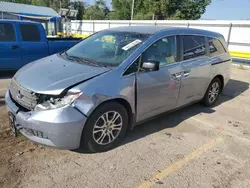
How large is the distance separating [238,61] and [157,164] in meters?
10.5

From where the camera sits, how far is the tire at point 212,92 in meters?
5.16

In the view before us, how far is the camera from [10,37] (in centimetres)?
693

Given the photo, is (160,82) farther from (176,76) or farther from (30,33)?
(30,33)

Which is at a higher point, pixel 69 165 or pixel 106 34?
pixel 106 34

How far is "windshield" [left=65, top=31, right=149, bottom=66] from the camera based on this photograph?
351 centimetres

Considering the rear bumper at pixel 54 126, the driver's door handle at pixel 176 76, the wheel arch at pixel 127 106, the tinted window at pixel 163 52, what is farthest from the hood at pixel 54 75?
the driver's door handle at pixel 176 76

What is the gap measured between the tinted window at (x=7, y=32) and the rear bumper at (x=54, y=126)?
4760 mm

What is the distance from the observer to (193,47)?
4449 mm

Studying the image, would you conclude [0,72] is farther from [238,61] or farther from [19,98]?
[238,61]

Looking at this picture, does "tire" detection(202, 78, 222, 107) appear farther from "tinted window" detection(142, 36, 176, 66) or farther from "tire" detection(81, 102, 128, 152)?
"tire" detection(81, 102, 128, 152)

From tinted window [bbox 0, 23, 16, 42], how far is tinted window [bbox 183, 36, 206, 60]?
17.0 ft

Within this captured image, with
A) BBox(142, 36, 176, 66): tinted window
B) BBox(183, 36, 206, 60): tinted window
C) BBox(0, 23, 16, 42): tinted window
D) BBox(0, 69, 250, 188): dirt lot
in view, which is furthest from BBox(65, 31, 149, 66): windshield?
BBox(0, 23, 16, 42): tinted window

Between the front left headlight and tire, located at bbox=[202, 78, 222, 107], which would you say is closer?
the front left headlight

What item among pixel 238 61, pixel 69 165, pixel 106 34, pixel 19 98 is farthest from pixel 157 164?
pixel 238 61
